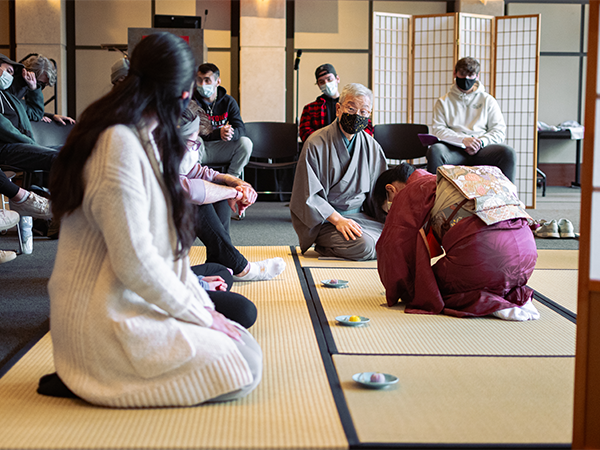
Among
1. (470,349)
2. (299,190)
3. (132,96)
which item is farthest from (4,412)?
(299,190)

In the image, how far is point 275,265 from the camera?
270 centimetres

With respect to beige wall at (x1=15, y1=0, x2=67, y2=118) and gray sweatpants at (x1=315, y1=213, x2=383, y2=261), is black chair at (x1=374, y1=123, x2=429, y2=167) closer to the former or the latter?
gray sweatpants at (x1=315, y1=213, x2=383, y2=261)

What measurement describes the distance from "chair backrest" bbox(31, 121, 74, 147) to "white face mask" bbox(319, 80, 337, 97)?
2.14 metres

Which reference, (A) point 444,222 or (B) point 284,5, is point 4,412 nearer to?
(A) point 444,222

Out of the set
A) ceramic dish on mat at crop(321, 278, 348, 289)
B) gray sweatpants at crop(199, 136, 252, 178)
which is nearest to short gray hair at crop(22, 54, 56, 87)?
gray sweatpants at crop(199, 136, 252, 178)

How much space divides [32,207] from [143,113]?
94.1 inches

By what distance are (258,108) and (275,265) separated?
5.25 metres

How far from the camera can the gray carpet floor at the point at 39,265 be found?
6.33 ft

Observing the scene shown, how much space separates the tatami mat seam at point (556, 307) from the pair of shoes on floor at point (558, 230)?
1814mm

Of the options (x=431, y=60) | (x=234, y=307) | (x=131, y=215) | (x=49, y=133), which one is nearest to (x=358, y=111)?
(x=234, y=307)

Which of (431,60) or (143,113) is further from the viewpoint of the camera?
(431,60)

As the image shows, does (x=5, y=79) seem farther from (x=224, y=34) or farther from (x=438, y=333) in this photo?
(x=224, y=34)

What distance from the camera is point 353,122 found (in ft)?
10.7

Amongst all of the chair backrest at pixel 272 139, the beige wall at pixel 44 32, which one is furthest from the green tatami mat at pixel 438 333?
the beige wall at pixel 44 32
